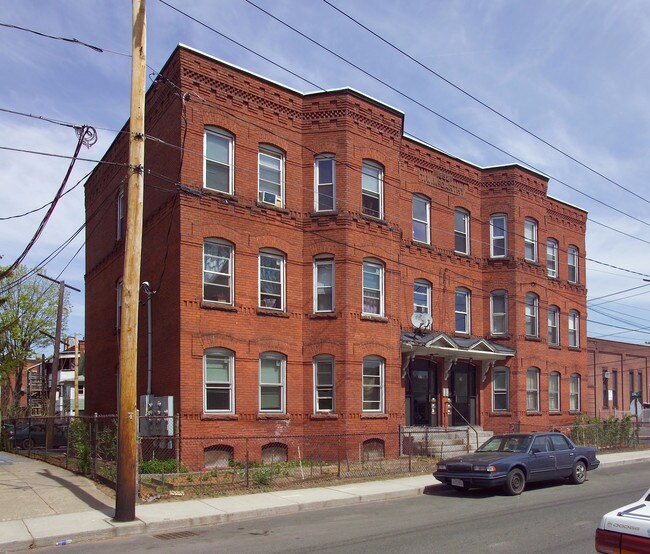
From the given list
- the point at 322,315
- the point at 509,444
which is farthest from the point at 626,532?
the point at 322,315

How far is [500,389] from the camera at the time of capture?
27500 millimetres

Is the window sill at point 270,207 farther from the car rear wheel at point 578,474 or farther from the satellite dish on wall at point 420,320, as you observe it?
the car rear wheel at point 578,474

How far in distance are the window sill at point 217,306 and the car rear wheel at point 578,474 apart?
9.81m

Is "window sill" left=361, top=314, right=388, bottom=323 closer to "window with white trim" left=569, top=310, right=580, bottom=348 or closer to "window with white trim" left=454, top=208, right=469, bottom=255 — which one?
"window with white trim" left=454, top=208, right=469, bottom=255

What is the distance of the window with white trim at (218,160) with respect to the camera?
19734mm

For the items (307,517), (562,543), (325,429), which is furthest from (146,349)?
(562,543)

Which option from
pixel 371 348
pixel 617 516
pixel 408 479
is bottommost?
pixel 408 479

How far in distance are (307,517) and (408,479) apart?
5229 millimetres

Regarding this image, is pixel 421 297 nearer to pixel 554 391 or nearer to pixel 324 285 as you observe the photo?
pixel 324 285

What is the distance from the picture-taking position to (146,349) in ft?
68.8

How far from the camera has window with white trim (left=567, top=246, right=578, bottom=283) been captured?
3158 centimetres

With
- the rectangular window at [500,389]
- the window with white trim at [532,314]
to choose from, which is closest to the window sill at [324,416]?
the rectangular window at [500,389]

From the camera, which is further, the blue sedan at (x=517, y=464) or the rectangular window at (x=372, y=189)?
the rectangular window at (x=372, y=189)

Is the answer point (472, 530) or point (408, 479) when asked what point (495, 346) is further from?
point (472, 530)
